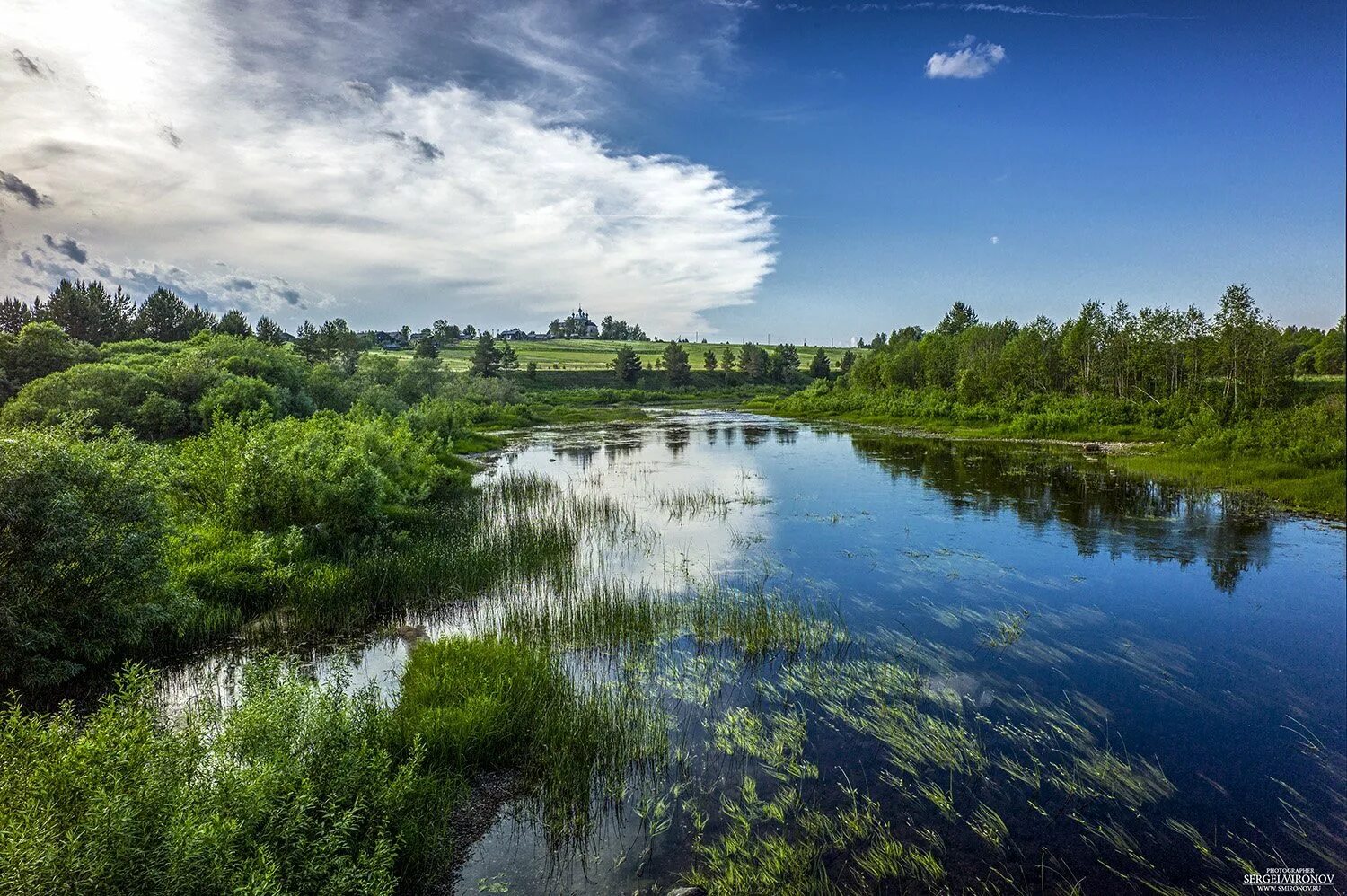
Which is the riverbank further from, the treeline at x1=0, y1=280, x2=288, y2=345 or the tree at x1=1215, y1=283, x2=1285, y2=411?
the treeline at x1=0, y1=280, x2=288, y2=345

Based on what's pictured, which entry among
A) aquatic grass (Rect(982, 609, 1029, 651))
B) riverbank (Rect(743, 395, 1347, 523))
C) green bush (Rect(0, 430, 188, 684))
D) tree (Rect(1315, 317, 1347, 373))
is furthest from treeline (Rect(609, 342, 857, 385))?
green bush (Rect(0, 430, 188, 684))

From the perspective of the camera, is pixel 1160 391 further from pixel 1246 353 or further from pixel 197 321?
pixel 197 321

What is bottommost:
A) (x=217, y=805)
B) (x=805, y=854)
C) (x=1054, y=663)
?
(x=1054, y=663)

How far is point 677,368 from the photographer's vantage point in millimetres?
146000

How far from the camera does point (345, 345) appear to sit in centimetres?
9375

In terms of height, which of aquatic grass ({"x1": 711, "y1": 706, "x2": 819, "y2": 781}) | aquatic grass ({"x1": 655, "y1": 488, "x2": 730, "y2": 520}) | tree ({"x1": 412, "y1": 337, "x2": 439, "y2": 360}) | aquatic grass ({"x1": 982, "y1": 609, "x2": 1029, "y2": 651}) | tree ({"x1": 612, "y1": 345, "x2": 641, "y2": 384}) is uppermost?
tree ({"x1": 412, "y1": 337, "x2": 439, "y2": 360})

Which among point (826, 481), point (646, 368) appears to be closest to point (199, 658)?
point (826, 481)

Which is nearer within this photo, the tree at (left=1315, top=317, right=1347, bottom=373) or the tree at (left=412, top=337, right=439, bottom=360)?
the tree at (left=1315, top=317, right=1347, bottom=373)

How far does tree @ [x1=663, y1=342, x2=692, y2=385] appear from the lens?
146 m

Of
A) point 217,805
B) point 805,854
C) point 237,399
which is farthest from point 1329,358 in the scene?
point 237,399

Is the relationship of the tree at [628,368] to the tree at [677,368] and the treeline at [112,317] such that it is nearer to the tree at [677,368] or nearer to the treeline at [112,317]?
the tree at [677,368]

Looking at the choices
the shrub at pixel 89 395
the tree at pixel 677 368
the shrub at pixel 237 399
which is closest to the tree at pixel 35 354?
the shrub at pixel 89 395

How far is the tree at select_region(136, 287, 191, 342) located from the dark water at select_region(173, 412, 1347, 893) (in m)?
73.5

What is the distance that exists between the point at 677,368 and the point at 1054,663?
136 m
